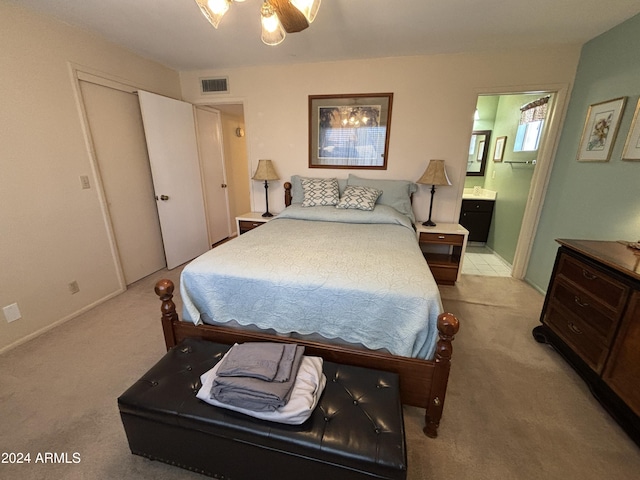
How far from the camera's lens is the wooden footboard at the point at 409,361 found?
1.21 m

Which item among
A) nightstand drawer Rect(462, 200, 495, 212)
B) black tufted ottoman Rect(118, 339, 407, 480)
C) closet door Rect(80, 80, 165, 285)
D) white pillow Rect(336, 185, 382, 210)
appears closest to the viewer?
black tufted ottoman Rect(118, 339, 407, 480)

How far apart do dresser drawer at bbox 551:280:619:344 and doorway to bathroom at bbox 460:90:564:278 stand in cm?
140

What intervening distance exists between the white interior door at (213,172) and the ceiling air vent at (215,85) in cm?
33

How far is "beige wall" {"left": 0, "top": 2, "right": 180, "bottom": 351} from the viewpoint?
6.24 ft

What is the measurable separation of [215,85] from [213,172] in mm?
1173

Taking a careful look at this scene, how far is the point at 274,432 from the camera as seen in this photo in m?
1.01

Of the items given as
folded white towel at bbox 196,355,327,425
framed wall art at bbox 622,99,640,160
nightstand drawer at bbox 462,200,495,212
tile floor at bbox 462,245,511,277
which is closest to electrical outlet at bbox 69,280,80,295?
folded white towel at bbox 196,355,327,425

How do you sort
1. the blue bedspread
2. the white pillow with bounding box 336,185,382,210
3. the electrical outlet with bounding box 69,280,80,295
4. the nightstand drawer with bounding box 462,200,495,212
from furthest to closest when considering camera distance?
the nightstand drawer with bounding box 462,200,495,212 → the white pillow with bounding box 336,185,382,210 → the electrical outlet with bounding box 69,280,80,295 → the blue bedspread

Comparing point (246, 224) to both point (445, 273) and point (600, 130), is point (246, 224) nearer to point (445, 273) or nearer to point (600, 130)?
point (445, 273)

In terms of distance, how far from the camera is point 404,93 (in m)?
2.95

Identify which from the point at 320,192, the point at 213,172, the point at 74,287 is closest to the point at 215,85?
the point at 213,172

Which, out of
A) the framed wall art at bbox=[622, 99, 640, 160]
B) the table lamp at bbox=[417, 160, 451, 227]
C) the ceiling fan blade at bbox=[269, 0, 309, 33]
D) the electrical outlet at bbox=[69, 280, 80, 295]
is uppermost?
the ceiling fan blade at bbox=[269, 0, 309, 33]

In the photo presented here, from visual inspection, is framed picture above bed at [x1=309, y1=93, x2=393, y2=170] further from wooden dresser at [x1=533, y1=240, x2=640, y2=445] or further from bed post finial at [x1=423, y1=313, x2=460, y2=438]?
bed post finial at [x1=423, y1=313, x2=460, y2=438]

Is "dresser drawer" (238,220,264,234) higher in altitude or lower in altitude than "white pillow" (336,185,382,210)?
lower
